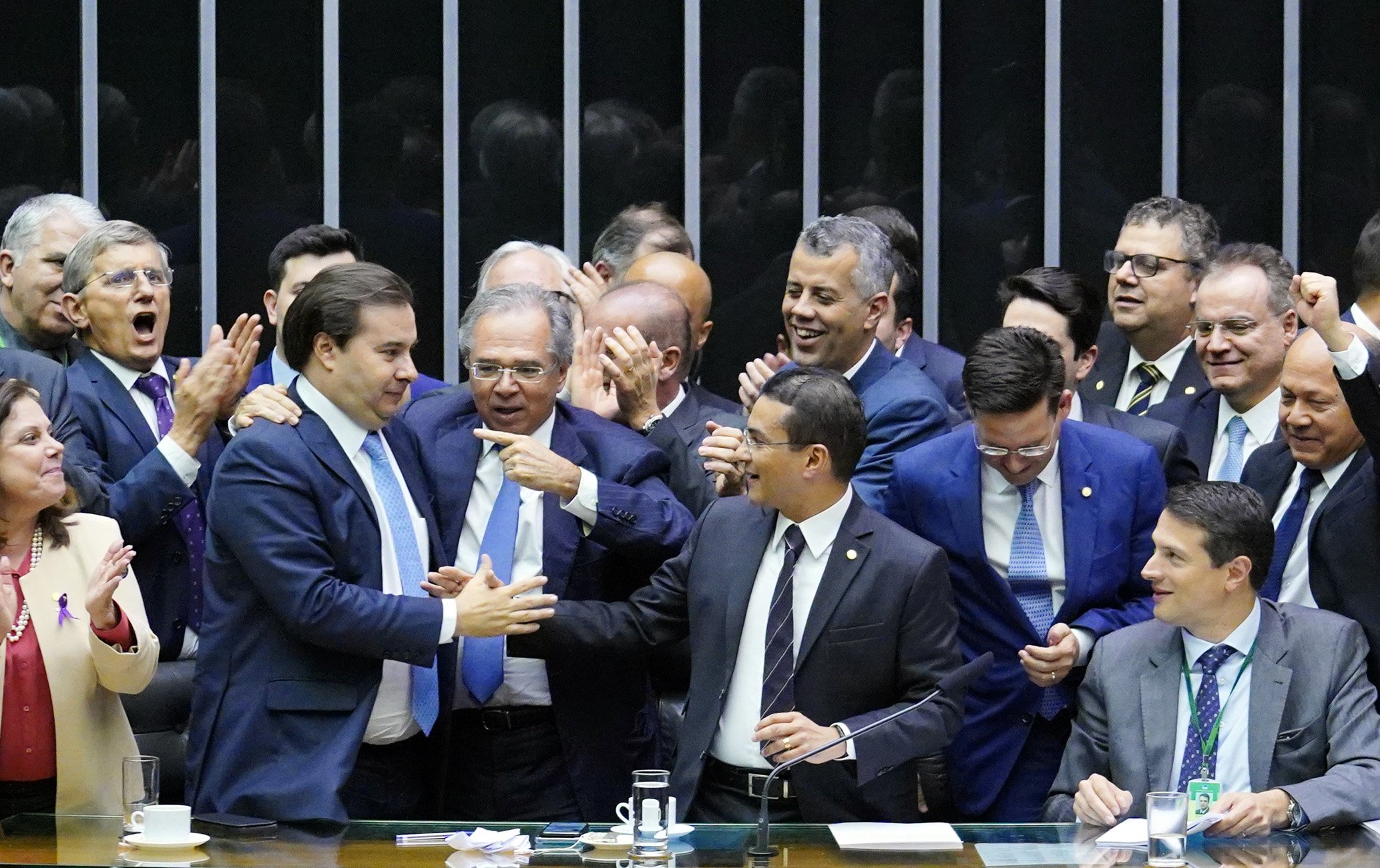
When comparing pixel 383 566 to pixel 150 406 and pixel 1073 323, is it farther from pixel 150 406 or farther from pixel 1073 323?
pixel 1073 323

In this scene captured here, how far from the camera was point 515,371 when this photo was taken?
4.29 meters

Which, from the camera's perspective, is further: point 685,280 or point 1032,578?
point 685,280

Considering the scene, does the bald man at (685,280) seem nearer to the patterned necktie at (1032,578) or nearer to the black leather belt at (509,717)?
the patterned necktie at (1032,578)

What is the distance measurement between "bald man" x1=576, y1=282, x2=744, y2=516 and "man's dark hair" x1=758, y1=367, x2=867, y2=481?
0.54 meters

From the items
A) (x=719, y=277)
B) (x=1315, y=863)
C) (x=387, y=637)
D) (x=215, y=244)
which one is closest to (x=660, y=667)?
(x=387, y=637)

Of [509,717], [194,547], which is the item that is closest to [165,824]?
[509,717]

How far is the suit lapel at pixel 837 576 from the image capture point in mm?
3873

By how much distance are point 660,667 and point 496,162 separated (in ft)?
8.81

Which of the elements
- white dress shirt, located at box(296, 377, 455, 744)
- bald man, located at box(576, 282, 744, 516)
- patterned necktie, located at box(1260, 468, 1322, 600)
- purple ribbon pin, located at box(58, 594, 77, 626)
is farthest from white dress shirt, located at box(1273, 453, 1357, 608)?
purple ribbon pin, located at box(58, 594, 77, 626)

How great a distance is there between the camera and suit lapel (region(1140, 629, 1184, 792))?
12.3ft

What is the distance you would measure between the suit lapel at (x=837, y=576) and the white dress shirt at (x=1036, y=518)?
450 millimetres

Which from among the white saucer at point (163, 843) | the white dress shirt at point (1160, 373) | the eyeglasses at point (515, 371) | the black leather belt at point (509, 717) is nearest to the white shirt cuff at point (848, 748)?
the black leather belt at point (509, 717)

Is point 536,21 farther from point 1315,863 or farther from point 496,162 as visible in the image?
point 1315,863

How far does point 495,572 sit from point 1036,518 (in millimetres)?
1210
